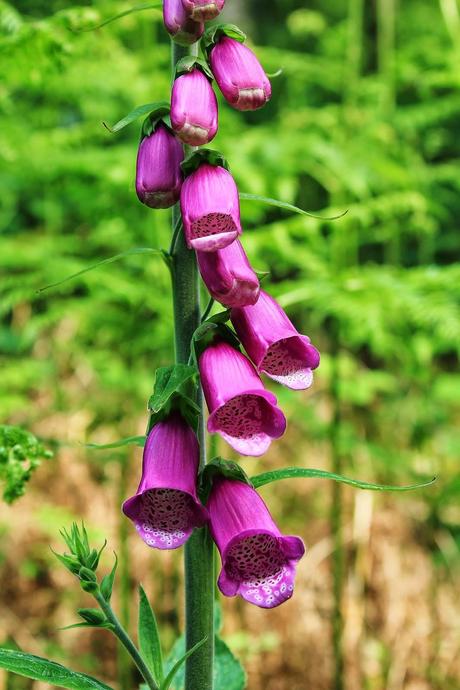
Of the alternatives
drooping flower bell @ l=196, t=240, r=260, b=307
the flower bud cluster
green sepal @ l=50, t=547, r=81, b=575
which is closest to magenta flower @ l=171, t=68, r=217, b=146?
the flower bud cluster

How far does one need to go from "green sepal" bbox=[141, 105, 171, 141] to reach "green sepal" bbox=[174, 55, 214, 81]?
0.16 feet

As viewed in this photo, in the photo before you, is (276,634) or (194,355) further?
(276,634)

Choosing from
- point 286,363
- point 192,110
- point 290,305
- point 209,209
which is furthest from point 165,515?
point 290,305

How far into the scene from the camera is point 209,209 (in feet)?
2.75

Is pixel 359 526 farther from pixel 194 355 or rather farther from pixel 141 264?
pixel 194 355

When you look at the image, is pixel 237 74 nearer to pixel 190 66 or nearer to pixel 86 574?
pixel 190 66

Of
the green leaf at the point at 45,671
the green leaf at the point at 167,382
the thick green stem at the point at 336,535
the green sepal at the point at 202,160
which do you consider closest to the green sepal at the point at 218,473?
the green leaf at the point at 167,382

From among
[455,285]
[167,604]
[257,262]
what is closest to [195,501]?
[455,285]

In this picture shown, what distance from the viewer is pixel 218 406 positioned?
834 millimetres

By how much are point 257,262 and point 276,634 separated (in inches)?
52.0

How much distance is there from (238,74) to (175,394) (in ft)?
1.28

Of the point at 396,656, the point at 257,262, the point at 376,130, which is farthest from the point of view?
the point at 396,656

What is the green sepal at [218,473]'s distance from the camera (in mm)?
895

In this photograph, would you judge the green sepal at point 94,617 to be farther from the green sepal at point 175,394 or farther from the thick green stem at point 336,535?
the thick green stem at point 336,535
